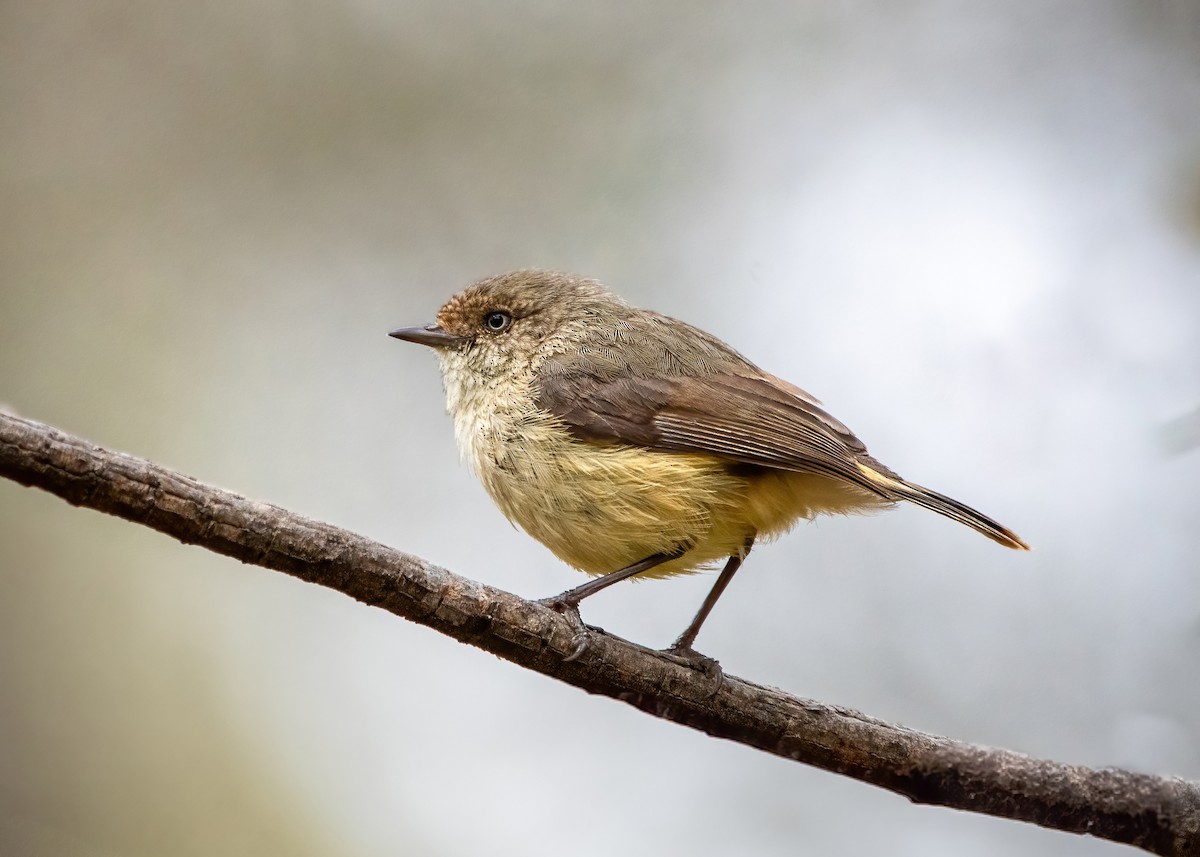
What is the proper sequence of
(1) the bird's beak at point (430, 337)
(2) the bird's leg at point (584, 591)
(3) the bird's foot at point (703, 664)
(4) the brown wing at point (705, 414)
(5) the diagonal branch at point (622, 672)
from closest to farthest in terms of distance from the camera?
(5) the diagonal branch at point (622, 672) → (2) the bird's leg at point (584, 591) → (3) the bird's foot at point (703, 664) → (4) the brown wing at point (705, 414) → (1) the bird's beak at point (430, 337)

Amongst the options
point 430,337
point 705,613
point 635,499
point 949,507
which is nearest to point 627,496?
point 635,499

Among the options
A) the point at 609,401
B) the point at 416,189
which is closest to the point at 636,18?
the point at 416,189

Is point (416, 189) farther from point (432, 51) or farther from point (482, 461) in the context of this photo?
point (482, 461)

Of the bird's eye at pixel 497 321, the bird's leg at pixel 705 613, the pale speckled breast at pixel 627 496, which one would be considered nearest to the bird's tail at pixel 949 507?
the pale speckled breast at pixel 627 496

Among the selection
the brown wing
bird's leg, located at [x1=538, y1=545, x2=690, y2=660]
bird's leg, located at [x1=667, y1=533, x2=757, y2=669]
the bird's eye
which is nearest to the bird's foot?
bird's leg, located at [x1=667, y1=533, x2=757, y2=669]

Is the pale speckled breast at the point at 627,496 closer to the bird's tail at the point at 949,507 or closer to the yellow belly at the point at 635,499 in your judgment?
the yellow belly at the point at 635,499

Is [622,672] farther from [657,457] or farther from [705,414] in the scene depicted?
[705,414]
